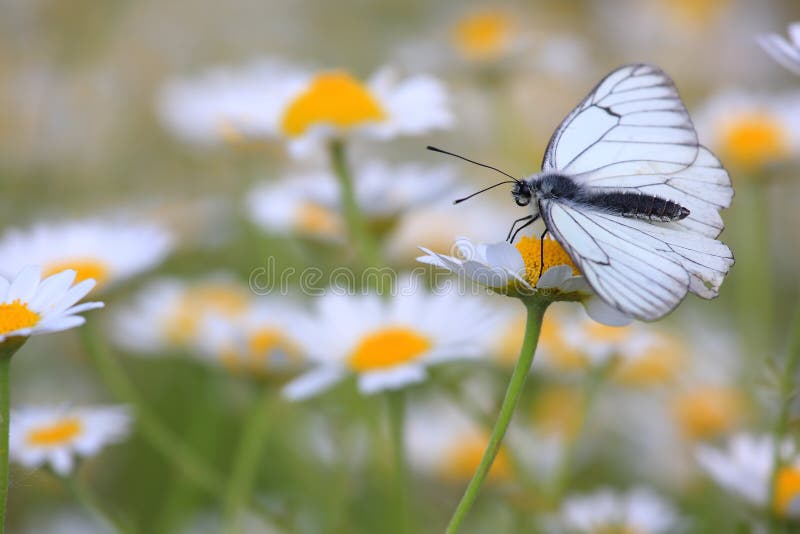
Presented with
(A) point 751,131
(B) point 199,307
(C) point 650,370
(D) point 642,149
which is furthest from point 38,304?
(A) point 751,131

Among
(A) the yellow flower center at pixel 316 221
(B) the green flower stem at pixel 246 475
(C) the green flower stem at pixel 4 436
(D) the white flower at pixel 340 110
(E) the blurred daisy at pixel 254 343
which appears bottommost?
(B) the green flower stem at pixel 246 475

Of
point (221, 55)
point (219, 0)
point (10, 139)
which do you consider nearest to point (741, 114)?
point (10, 139)

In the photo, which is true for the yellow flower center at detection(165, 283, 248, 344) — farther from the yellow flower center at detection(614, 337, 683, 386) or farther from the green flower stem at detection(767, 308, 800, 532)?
the green flower stem at detection(767, 308, 800, 532)

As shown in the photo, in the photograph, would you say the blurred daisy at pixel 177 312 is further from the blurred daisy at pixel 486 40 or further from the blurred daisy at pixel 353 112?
the blurred daisy at pixel 486 40

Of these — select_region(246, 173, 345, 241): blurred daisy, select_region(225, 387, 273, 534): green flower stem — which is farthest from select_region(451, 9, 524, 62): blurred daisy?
select_region(225, 387, 273, 534): green flower stem

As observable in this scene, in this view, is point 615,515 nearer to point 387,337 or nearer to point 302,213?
point 387,337

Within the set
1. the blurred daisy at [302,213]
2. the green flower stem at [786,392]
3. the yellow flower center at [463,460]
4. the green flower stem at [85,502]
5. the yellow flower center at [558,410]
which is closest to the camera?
the green flower stem at [786,392]

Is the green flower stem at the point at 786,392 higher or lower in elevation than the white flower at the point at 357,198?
higher

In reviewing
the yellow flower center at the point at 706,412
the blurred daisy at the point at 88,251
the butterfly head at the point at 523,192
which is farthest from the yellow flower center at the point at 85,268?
the yellow flower center at the point at 706,412
